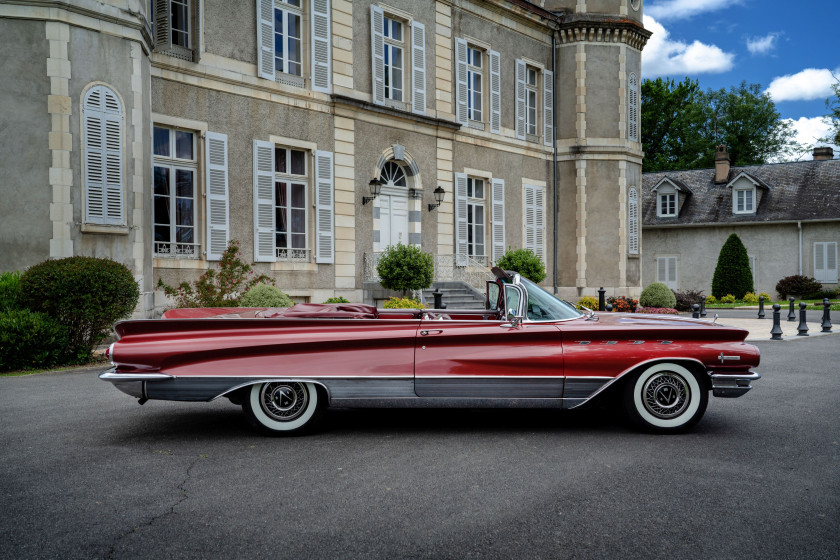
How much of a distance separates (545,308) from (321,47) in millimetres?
12477

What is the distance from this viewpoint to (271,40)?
50.8ft

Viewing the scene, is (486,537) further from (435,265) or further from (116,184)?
(435,265)

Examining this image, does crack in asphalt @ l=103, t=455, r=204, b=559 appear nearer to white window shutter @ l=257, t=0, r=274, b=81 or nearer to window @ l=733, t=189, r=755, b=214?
white window shutter @ l=257, t=0, r=274, b=81

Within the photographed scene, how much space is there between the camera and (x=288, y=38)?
1608cm

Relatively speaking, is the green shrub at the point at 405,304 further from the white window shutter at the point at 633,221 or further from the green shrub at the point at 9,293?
the white window shutter at the point at 633,221

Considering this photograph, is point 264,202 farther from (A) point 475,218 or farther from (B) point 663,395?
(B) point 663,395

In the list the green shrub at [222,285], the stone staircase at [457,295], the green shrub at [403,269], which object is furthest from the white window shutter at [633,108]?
the green shrub at [222,285]

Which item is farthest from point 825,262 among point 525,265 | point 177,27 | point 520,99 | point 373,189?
point 177,27

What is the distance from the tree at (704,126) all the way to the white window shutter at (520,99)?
28.4m

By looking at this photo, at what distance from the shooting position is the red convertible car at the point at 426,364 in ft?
17.5

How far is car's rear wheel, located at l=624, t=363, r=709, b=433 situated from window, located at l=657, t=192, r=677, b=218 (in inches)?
1323

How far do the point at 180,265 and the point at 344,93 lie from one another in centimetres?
605

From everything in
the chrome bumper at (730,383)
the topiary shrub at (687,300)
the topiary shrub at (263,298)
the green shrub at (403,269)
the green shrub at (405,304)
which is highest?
the green shrub at (403,269)

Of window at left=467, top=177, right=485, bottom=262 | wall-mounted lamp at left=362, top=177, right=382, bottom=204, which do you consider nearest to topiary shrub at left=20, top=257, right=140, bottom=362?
wall-mounted lamp at left=362, top=177, right=382, bottom=204
